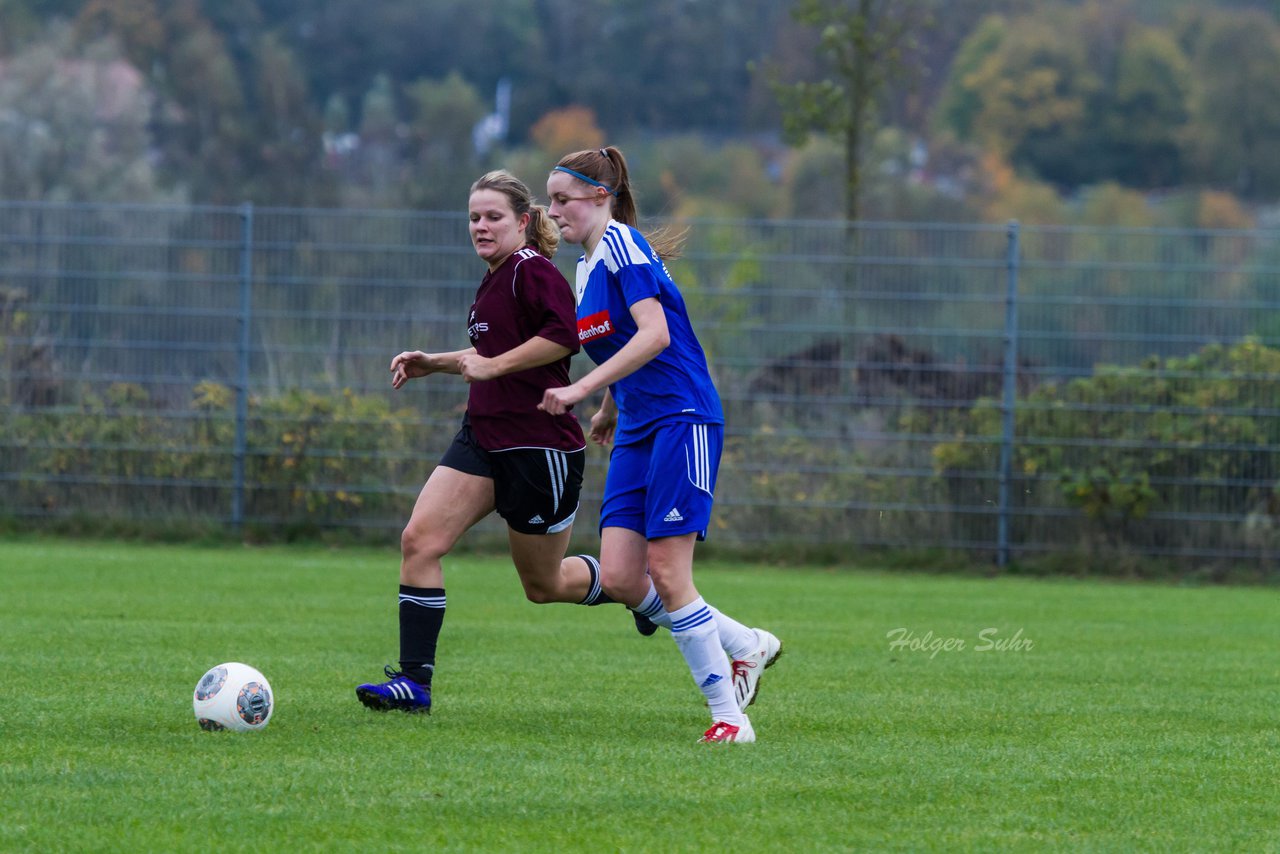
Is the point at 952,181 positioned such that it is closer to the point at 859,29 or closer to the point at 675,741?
the point at 859,29

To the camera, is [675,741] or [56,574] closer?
[675,741]

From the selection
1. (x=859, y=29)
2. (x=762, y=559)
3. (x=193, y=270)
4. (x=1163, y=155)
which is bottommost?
(x=762, y=559)

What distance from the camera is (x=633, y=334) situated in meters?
5.79

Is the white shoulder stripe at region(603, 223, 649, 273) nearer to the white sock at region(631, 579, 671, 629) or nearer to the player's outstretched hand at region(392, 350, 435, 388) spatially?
the player's outstretched hand at region(392, 350, 435, 388)

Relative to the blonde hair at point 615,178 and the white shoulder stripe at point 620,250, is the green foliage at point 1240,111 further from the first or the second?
the white shoulder stripe at point 620,250

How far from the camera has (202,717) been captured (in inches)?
216

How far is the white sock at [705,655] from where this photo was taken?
5.61 metres

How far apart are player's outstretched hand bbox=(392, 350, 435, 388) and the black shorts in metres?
0.26

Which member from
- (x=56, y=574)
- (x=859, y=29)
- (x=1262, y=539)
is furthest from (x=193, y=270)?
(x=1262, y=539)

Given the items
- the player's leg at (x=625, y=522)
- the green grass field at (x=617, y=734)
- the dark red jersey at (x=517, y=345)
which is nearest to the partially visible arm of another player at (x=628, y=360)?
the player's leg at (x=625, y=522)

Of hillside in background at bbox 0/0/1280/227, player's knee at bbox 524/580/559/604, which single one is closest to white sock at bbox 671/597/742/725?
player's knee at bbox 524/580/559/604

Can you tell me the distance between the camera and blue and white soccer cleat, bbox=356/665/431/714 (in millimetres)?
5941

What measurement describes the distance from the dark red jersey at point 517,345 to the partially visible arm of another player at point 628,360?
1.87ft

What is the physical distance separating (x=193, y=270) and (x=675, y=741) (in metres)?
9.50
